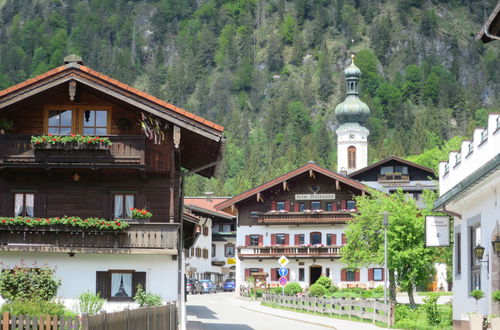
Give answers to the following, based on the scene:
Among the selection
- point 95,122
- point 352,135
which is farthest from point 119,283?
point 352,135

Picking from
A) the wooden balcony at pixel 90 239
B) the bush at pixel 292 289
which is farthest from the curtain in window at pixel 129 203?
the bush at pixel 292 289

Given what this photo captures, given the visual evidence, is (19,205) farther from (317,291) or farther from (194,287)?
(194,287)

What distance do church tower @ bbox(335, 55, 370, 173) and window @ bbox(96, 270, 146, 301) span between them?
89129 millimetres

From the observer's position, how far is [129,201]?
34.2 metres

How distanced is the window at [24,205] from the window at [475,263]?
14616mm

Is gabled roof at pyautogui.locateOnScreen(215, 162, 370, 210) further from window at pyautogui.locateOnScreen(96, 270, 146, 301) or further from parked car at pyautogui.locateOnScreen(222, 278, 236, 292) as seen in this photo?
window at pyautogui.locateOnScreen(96, 270, 146, 301)

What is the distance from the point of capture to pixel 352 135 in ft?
424

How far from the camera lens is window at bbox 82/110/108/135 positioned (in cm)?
3369

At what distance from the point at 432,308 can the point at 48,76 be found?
14.3 m

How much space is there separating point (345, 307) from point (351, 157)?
8069 cm

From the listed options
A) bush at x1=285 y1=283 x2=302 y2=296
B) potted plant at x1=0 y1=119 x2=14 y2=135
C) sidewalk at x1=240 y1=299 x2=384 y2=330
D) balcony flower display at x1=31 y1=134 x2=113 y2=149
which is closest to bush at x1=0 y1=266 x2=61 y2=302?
balcony flower display at x1=31 y1=134 x2=113 y2=149

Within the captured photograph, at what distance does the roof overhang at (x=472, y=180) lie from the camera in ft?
65.4

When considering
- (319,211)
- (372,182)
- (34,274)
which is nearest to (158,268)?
(34,274)

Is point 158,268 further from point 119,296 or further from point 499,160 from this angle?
point 499,160
